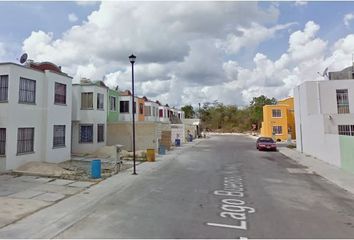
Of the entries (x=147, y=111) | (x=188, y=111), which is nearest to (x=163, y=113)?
(x=147, y=111)

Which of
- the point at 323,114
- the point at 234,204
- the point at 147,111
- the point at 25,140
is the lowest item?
the point at 234,204

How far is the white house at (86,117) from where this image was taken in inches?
1042

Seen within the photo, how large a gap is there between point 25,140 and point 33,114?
5.52 ft

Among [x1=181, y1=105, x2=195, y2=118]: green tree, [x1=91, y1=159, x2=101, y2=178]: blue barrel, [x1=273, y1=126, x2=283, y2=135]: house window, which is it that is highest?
[x1=181, y1=105, x2=195, y2=118]: green tree

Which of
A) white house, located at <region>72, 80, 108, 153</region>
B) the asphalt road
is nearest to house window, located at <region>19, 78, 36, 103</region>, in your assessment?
white house, located at <region>72, 80, 108, 153</region>

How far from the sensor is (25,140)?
1759 cm

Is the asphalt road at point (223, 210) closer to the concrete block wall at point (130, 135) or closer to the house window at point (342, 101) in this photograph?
the concrete block wall at point (130, 135)

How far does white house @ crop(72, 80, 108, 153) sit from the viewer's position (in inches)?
1042

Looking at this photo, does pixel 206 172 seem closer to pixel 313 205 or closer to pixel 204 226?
pixel 313 205

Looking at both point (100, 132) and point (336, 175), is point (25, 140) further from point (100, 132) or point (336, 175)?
point (336, 175)

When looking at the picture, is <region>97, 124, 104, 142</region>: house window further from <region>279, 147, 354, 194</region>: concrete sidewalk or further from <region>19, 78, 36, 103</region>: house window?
<region>279, 147, 354, 194</region>: concrete sidewalk

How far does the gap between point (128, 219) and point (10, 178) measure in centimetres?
913

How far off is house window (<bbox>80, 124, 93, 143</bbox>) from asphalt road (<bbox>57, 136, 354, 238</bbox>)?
13.2m

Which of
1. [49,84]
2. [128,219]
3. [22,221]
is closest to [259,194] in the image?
[128,219]
